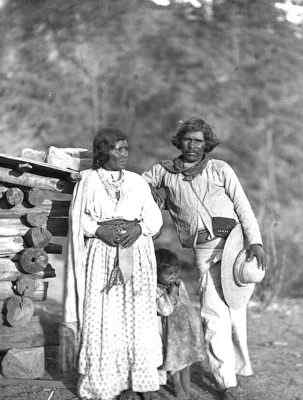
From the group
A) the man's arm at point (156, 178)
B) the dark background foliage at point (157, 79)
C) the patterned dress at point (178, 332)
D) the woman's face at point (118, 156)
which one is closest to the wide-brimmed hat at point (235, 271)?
the patterned dress at point (178, 332)

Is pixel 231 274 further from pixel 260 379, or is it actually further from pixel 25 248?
pixel 25 248

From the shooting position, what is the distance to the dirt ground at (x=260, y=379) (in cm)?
532

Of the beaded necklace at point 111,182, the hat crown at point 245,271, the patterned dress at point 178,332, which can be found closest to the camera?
the beaded necklace at point 111,182

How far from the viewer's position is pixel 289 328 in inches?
340

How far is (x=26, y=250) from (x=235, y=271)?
194cm

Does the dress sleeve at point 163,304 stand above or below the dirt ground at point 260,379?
above

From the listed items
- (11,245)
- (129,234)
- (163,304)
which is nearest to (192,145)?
(129,234)

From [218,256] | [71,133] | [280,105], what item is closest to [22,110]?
[71,133]

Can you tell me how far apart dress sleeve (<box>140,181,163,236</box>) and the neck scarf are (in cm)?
44

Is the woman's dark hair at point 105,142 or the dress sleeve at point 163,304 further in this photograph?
the dress sleeve at point 163,304

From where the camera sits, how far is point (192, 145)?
209 inches

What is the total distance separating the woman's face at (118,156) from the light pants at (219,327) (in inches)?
43.8

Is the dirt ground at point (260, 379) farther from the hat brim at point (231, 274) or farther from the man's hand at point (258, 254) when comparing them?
the man's hand at point (258, 254)

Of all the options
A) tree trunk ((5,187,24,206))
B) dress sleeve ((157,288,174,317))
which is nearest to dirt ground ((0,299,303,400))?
dress sleeve ((157,288,174,317))
